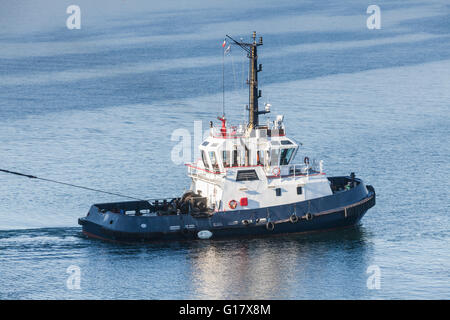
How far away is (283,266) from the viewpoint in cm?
4047

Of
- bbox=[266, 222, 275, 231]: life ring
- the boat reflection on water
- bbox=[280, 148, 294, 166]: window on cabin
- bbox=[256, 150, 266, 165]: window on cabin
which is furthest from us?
bbox=[280, 148, 294, 166]: window on cabin

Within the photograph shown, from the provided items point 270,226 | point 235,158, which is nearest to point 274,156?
point 235,158

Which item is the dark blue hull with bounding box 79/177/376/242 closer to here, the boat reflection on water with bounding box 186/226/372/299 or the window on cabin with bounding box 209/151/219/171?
the boat reflection on water with bounding box 186/226/372/299

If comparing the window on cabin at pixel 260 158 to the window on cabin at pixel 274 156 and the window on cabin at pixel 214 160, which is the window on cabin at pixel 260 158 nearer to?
the window on cabin at pixel 274 156

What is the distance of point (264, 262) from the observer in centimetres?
4103

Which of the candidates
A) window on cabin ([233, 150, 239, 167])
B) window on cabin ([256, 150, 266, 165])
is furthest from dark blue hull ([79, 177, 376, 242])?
window on cabin ([233, 150, 239, 167])

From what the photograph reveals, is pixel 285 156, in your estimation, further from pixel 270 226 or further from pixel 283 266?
pixel 283 266

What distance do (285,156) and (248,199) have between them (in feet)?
8.93

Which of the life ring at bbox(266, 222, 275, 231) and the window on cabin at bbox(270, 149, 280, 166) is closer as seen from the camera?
the life ring at bbox(266, 222, 275, 231)

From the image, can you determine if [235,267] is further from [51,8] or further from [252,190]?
[51,8]

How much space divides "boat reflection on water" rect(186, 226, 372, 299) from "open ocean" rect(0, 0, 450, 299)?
4.1 inches

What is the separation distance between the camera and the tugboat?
4331cm

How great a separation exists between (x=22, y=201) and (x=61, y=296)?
49.3 feet

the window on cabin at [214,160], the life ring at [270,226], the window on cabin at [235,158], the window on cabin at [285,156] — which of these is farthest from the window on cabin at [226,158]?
the life ring at [270,226]
